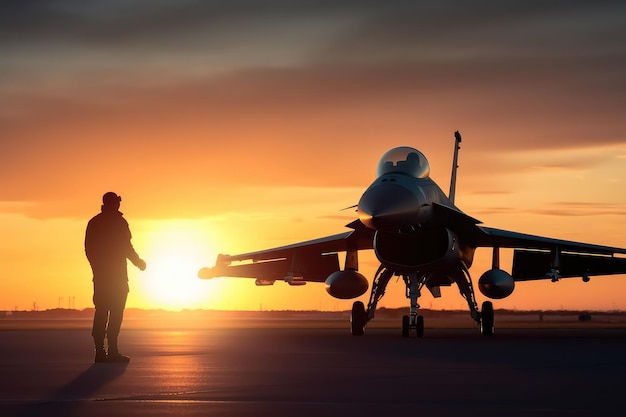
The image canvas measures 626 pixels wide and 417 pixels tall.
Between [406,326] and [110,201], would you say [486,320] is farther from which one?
[110,201]

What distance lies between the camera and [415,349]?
16.7 metres

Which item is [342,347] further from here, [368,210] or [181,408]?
[181,408]

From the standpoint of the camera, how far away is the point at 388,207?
67.8 feet

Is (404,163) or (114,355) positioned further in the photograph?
(404,163)

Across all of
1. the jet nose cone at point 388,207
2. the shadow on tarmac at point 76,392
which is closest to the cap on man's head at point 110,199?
the shadow on tarmac at point 76,392

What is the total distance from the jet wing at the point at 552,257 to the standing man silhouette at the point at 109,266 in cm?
1437

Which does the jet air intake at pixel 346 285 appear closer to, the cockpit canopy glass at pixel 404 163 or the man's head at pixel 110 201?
the cockpit canopy glass at pixel 404 163

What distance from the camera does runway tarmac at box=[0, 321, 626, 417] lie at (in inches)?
296

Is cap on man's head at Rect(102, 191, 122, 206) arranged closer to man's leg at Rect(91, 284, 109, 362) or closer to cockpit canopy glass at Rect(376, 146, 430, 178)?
man's leg at Rect(91, 284, 109, 362)

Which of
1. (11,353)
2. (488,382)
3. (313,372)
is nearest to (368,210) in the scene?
(11,353)

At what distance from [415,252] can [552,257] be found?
5938 mm

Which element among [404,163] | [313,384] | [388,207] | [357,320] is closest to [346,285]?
[357,320]

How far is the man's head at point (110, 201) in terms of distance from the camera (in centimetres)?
1359

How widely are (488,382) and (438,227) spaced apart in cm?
1364
